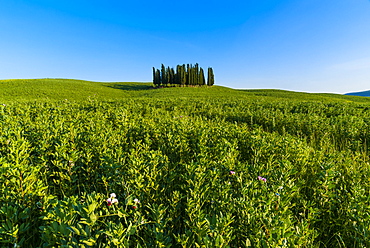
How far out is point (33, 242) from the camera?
6.88ft

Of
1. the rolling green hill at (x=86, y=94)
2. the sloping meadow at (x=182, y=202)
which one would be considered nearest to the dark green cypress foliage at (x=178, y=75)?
the rolling green hill at (x=86, y=94)

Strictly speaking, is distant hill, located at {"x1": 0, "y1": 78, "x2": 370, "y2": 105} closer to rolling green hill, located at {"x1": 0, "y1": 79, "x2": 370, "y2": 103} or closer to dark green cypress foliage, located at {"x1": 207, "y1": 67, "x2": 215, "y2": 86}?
rolling green hill, located at {"x1": 0, "y1": 79, "x2": 370, "y2": 103}

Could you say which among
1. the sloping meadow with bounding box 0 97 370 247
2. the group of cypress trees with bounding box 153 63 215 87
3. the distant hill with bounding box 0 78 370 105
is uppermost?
the group of cypress trees with bounding box 153 63 215 87

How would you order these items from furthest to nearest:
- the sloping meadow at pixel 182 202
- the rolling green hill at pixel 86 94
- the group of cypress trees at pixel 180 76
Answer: the group of cypress trees at pixel 180 76 → the rolling green hill at pixel 86 94 → the sloping meadow at pixel 182 202

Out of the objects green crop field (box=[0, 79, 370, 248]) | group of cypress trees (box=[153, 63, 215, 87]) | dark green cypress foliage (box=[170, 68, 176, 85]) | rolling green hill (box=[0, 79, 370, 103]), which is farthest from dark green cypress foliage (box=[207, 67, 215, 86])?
green crop field (box=[0, 79, 370, 248])

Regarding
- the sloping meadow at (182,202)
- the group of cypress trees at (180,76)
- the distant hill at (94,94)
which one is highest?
the group of cypress trees at (180,76)

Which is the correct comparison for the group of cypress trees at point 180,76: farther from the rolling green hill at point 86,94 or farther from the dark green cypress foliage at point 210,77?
the rolling green hill at point 86,94

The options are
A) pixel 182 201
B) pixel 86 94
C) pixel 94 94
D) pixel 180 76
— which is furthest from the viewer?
Answer: pixel 180 76

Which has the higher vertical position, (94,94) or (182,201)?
(94,94)

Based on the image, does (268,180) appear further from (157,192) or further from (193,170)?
(157,192)

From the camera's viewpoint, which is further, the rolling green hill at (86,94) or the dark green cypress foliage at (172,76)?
the dark green cypress foliage at (172,76)

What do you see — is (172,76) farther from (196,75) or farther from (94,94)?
(94,94)

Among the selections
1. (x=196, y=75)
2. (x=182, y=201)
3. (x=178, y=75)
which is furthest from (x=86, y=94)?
(x=196, y=75)

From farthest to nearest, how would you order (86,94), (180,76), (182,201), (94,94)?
(180,76)
(86,94)
(94,94)
(182,201)
